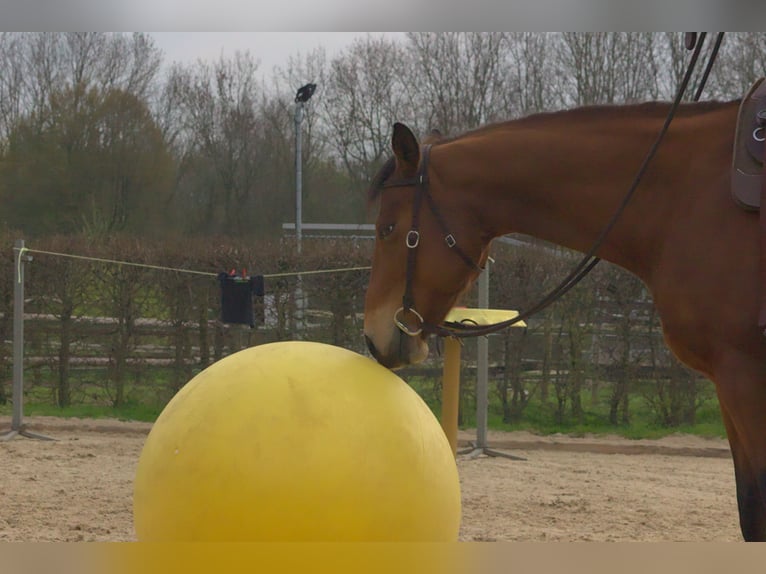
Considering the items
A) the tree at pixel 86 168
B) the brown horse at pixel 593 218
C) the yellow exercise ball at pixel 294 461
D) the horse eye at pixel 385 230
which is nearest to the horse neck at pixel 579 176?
the brown horse at pixel 593 218

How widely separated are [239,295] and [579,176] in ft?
24.9

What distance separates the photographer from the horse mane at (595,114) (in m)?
3.05

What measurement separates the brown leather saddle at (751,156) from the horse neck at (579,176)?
16cm

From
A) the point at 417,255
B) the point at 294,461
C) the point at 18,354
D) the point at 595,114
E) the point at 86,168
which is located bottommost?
the point at 18,354

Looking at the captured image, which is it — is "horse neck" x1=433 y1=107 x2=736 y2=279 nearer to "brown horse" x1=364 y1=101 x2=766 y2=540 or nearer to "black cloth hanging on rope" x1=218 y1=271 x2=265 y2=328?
"brown horse" x1=364 y1=101 x2=766 y2=540

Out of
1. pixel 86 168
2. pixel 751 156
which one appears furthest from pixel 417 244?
pixel 86 168

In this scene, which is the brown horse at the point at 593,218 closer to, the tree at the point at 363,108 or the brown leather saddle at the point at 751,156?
the brown leather saddle at the point at 751,156

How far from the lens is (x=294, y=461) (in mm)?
2859

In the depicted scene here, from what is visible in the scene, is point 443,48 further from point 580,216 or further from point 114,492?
point 580,216

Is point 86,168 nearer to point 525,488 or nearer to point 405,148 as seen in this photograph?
point 525,488

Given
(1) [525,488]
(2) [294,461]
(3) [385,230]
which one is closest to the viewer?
(2) [294,461]

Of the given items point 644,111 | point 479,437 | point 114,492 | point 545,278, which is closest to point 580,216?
point 644,111

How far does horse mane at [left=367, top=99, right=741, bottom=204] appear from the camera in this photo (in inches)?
120

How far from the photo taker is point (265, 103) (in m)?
19.9
